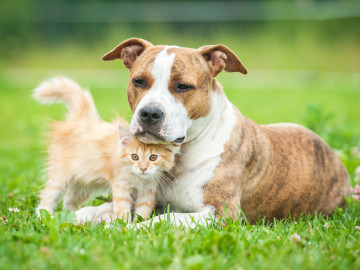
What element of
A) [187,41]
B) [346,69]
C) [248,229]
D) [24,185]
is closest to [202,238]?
[248,229]

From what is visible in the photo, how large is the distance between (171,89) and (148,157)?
56 centimetres

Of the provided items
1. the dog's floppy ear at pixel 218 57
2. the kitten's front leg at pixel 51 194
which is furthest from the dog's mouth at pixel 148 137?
the kitten's front leg at pixel 51 194

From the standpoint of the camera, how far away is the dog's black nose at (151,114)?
3.81 meters

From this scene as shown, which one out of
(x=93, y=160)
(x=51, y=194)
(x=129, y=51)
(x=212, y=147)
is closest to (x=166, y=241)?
(x=212, y=147)

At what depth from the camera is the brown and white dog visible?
13.1 feet

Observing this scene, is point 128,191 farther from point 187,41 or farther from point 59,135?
point 187,41

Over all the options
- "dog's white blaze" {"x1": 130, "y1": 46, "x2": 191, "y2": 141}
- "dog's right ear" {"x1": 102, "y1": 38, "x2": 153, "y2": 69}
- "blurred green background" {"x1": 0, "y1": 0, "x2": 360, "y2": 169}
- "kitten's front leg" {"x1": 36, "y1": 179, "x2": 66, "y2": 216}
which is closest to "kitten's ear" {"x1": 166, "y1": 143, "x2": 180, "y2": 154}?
"dog's white blaze" {"x1": 130, "y1": 46, "x2": 191, "y2": 141}

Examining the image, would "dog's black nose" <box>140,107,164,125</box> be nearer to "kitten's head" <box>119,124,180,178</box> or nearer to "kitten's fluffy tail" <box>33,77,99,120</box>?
"kitten's head" <box>119,124,180,178</box>

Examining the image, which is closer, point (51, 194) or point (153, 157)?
point (153, 157)

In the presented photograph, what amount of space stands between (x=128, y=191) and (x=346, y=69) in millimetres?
19031

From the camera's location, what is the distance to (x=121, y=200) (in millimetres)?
4117

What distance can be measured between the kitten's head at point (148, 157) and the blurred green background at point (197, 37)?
507 inches

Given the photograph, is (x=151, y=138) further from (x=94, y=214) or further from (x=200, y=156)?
(x=94, y=214)

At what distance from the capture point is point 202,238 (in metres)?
3.29
